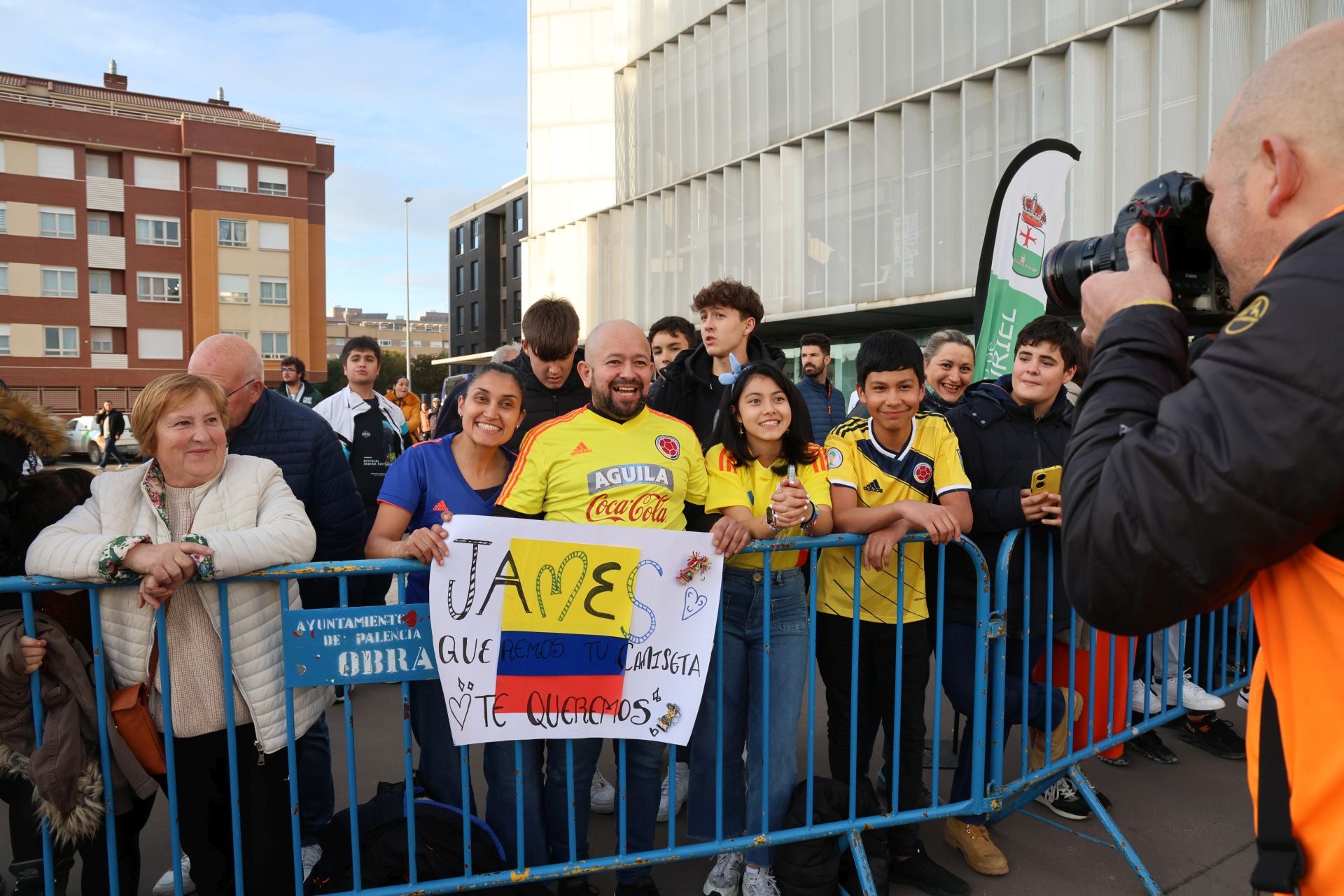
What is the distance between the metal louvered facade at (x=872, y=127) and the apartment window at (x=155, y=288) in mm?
32310

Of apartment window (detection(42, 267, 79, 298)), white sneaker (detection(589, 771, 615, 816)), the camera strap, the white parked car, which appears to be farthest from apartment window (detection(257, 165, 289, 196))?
the camera strap

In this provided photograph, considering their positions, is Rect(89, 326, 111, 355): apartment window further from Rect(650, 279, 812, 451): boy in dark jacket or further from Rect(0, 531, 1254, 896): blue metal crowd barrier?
Rect(0, 531, 1254, 896): blue metal crowd barrier

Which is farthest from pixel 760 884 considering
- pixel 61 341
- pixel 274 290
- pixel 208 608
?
pixel 61 341

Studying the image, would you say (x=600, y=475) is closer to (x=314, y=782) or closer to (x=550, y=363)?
(x=550, y=363)

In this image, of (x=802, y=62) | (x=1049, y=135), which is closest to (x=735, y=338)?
(x=1049, y=135)

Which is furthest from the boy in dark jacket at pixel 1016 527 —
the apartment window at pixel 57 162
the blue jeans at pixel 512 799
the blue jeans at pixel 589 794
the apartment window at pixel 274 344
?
the apartment window at pixel 57 162

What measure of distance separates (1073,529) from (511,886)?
2485mm

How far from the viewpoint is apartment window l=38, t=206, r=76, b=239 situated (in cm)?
4597

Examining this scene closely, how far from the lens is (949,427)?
3.70m

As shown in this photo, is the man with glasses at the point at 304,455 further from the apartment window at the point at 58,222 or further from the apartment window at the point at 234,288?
the apartment window at the point at 58,222

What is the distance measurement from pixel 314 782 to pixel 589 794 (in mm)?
1156

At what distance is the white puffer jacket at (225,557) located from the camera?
2512 mm

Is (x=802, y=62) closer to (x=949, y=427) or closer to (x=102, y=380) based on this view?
(x=949, y=427)

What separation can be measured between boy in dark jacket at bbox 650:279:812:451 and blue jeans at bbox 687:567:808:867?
125cm
